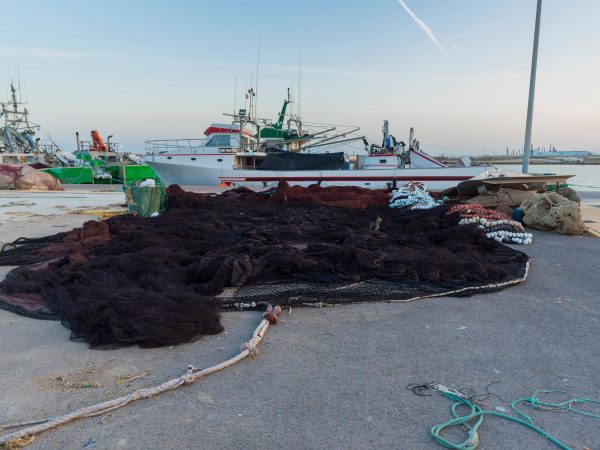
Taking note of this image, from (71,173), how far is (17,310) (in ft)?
102

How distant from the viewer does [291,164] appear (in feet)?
61.3

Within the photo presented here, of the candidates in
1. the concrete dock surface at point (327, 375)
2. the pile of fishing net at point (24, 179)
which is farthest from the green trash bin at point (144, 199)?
the pile of fishing net at point (24, 179)

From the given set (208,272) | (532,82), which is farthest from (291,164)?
(208,272)

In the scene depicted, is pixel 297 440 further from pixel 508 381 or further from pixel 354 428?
pixel 508 381

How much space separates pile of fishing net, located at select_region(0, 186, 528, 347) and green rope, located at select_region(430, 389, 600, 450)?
169 cm

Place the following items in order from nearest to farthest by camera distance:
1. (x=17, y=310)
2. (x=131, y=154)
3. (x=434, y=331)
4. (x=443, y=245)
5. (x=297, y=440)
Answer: (x=297, y=440) < (x=434, y=331) < (x=17, y=310) < (x=443, y=245) < (x=131, y=154)

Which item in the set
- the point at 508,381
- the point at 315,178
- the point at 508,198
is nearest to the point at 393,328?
the point at 508,381

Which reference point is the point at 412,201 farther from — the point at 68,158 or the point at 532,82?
the point at 68,158

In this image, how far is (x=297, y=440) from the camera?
200 cm

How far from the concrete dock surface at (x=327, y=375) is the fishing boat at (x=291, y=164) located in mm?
14314

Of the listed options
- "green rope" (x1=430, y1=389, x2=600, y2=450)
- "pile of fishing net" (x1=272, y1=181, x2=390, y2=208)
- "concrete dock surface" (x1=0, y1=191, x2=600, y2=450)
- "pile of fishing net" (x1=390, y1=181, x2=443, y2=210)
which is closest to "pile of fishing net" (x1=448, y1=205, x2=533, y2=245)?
"pile of fishing net" (x1=390, y1=181, x2=443, y2=210)

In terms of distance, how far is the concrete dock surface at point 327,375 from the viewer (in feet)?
6.72

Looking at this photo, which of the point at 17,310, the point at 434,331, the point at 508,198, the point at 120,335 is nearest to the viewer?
the point at 120,335

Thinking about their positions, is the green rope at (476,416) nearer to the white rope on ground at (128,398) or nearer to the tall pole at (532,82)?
the white rope on ground at (128,398)
